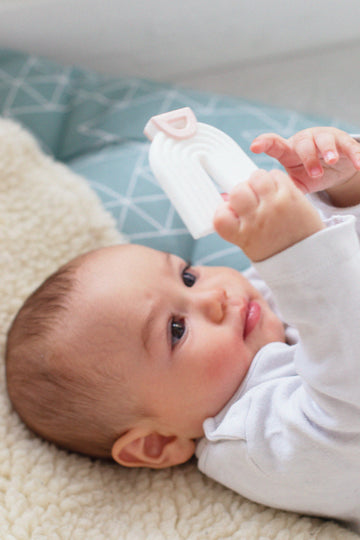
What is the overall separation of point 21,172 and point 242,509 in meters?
0.83

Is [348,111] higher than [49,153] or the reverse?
higher

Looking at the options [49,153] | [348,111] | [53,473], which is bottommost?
[53,473]

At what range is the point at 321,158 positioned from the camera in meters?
0.88

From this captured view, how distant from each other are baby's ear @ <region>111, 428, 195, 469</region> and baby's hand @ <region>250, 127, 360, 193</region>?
0.46m

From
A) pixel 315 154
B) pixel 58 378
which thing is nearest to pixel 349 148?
pixel 315 154

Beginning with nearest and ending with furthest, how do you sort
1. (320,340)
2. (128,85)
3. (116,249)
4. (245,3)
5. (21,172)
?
(320,340) < (116,249) < (21,172) < (245,3) < (128,85)

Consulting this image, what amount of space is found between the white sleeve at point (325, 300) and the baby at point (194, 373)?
0.12 feet

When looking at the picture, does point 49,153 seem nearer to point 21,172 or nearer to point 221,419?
point 21,172

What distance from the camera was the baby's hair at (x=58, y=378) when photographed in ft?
3.11

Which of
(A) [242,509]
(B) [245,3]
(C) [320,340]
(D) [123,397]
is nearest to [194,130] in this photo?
(C) [320,340]

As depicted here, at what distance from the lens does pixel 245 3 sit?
4.75 ft

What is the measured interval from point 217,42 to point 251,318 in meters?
0.87

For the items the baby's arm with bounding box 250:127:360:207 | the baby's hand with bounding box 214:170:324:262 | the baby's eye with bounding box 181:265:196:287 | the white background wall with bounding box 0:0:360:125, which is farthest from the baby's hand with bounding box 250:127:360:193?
the white background wall with bounding box 0:0:360:125

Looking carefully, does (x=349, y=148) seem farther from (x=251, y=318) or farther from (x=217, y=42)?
(x=217, y=42)
